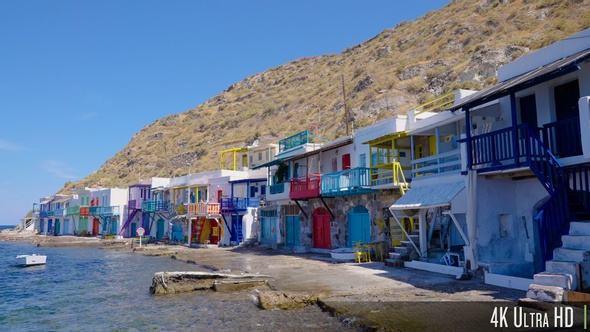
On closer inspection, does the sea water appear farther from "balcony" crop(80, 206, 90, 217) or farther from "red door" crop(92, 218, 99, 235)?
"red door" crop(92, 218, 99, 235)

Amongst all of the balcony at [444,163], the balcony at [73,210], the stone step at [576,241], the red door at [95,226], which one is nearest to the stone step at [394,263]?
the balcony at [444,163]

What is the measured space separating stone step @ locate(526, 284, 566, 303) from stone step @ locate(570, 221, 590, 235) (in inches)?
82.5

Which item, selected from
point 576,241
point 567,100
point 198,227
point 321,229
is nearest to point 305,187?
point 321,229

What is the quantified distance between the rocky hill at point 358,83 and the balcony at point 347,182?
76.0 feet

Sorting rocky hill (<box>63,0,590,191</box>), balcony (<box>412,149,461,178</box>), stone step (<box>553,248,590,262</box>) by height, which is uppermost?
rocky hill (<box>63,0,590,191</box>)

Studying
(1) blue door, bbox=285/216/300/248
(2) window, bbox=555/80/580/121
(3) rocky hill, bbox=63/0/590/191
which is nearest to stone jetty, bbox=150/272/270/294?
(2) window, bbox=555/80/580/121

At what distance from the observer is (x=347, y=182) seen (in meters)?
25.8

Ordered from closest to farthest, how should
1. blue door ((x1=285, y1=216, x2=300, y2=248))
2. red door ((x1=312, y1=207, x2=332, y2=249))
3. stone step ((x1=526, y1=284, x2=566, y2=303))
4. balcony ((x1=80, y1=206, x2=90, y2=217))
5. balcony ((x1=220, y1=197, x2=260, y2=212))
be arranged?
stone step ((x1=526, y1=284, x2=566, y2=303)) → red door ((x1=312, y1=207, x2=332, y2=249)) → blue door ((x1=285, y1=216, x2=300, y2=248)) → balcony ((x1=220, y1=197, x2=260, y2=212)) → balcony ((x1=80, y1=206, x2=90, y2=217))

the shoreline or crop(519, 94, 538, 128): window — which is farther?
crop(519, 94, 538, 128): window

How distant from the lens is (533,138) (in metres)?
13.5

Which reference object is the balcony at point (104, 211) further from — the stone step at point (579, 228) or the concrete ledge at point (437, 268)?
the stone step at point (579, 228)

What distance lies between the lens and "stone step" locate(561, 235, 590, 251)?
38.3ft

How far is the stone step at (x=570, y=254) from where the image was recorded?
11398 mm

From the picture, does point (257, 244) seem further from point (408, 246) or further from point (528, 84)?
point (528, 84)
